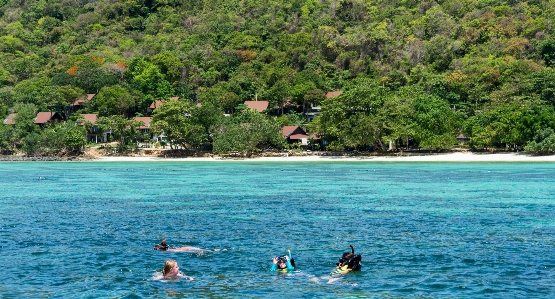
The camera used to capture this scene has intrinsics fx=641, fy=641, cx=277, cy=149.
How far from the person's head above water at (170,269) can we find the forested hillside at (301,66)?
198 ft

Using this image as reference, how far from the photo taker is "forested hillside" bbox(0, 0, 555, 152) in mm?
80625

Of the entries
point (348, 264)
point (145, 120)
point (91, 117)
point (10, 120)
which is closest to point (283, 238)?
point (348, 264)

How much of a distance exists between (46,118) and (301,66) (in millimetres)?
48045

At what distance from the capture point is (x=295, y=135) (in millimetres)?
91625

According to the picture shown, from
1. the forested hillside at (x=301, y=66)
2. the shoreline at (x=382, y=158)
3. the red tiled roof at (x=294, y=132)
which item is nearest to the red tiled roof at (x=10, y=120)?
the forested hillside at (x=301, y=66)

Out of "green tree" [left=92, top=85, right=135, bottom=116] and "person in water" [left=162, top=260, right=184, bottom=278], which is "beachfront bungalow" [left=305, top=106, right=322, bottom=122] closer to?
"green tree" [left=92, top=85, right=135, bottom=116]

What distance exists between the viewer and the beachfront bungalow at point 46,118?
101062mm

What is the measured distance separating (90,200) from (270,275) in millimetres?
23147

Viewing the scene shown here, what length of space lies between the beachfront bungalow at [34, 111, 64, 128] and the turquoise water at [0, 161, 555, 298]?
54.0 m

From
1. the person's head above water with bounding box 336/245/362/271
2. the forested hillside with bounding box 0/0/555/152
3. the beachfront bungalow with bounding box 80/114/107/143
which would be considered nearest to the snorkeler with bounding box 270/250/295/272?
the person's head above water with bounding box 336/245/362/271

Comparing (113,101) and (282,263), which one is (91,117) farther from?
(282,263)

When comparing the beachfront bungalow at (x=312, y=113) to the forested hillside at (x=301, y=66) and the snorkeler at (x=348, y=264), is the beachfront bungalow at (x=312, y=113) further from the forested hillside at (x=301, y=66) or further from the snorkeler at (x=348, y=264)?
the snorkeler at (x=348, y=264)

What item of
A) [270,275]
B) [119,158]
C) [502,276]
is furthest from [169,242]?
[119,158]

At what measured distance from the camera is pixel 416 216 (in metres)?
30.9
